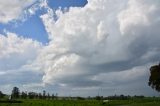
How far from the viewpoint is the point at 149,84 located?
340 feet

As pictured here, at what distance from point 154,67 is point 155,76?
3.34 metres

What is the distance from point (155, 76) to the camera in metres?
101

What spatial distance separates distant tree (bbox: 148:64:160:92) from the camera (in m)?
101

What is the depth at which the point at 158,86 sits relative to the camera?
4016 inches

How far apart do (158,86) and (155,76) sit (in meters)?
3.10

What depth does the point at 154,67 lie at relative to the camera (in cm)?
10369

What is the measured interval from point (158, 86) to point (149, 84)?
2786 millimetres

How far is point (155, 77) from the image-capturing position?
101 m

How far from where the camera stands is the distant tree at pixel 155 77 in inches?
3986

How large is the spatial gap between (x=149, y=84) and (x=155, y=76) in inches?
138

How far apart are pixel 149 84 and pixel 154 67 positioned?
514 centimetres
